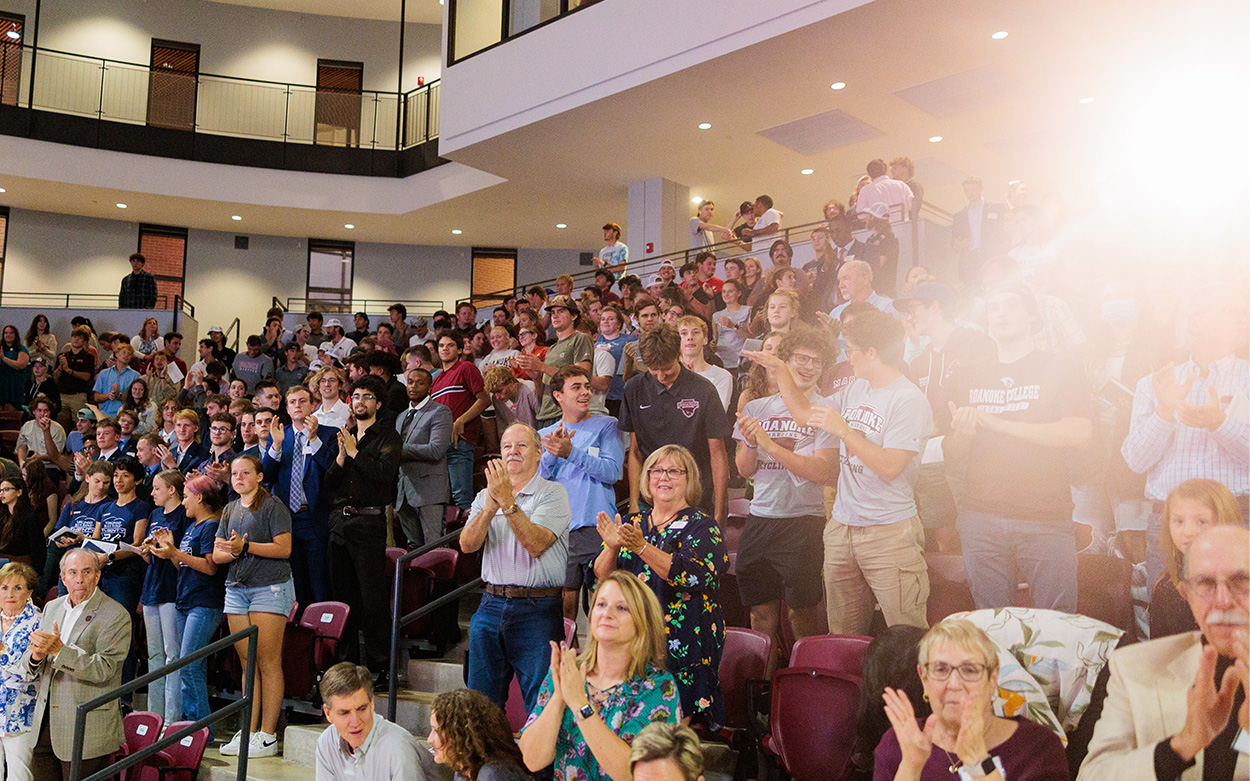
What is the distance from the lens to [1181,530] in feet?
9.71

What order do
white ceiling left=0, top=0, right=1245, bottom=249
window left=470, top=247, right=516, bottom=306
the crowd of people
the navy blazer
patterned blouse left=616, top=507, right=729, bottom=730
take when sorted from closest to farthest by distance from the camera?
1. the crowd of people
2. patterned blouse left=616, top=507, right=729, bottom=730
3. the navy blazer
4. white ceiling left=0, top=0, right=1245, bottom=249
5. window left=470, top=247, right=516, bottom=306

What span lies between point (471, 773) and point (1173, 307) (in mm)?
3015

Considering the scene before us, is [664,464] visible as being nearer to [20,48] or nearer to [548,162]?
[548,162]

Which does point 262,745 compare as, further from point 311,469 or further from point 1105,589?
point 1105,589

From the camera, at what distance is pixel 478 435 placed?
695 cm

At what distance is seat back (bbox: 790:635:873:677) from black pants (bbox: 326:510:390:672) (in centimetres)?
244

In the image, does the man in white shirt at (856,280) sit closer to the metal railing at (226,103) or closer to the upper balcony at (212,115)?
the upper balcony at (212,115)

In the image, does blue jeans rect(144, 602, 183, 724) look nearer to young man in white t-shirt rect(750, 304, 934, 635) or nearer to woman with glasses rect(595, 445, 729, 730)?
woman with glasses rect(595, 445, 729, 730)

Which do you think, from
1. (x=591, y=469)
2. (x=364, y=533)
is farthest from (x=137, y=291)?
(x=591, y=469)

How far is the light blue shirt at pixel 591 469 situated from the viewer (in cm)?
448

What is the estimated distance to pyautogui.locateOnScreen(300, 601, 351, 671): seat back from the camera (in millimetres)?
5105

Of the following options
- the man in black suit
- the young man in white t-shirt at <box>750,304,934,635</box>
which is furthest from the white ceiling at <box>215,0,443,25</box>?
the young man in white t-shirt at <box>750,304,934,635</box>

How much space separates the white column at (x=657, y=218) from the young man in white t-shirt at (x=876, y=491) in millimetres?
8379

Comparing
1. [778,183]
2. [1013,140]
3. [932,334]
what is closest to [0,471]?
[932,334]
